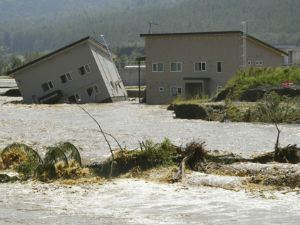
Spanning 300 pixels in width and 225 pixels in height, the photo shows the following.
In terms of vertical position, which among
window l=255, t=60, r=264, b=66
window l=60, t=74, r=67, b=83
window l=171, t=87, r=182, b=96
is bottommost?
window l=171, t=87, r=182, b=96

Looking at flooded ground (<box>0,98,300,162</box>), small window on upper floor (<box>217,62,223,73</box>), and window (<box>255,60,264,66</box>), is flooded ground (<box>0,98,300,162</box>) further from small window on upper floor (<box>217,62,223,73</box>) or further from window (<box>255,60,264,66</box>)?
window (<box>255,60,264,66</box>)

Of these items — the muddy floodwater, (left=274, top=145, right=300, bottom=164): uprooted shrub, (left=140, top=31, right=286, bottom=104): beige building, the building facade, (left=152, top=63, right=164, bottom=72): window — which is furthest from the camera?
the building facade

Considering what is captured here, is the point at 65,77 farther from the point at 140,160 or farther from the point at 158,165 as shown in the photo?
the point at 158,165

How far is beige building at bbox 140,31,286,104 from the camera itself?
175 feet

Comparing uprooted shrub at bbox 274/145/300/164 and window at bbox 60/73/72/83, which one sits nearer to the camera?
uprooted shrub at bbox 274/145/300/164

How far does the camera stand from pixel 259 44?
55219mm

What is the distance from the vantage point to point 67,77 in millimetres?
53625

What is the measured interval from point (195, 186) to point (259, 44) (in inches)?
1814

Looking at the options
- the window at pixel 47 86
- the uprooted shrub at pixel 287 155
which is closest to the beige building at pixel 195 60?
the window at pixel 47 86

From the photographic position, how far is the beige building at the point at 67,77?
52844 mm

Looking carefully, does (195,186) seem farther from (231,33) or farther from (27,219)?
(231,33)

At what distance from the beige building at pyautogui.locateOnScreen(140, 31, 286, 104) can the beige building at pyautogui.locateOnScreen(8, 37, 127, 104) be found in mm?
4762

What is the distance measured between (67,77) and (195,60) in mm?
11876

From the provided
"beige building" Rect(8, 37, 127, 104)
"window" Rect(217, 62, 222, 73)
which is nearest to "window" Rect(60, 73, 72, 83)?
"beige building" Rect(8, 37, 127, 104)
